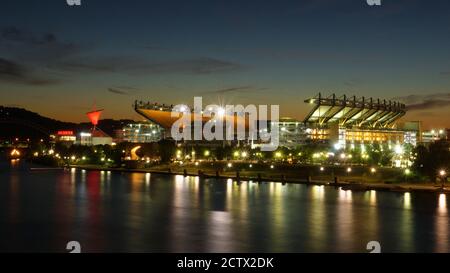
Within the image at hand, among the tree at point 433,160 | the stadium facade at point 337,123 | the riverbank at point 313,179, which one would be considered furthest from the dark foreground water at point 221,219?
the stadium facade at point 337,123

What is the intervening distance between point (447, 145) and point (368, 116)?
47.4 m

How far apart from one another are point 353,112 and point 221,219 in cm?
5498

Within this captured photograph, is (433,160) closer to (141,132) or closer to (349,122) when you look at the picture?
(349,122)

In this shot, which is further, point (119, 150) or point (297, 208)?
point (119, 150)

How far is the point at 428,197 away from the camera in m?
21.8

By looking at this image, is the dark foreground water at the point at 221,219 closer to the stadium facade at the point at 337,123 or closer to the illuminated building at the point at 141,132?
the stadium facade at the point at 337,123

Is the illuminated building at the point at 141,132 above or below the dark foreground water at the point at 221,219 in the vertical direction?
above

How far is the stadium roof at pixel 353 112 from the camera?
66.1m

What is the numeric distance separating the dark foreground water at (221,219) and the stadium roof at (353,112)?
39.7 metres

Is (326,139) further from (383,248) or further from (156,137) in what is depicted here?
(383,248)

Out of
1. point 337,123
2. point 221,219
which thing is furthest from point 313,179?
point 337,123

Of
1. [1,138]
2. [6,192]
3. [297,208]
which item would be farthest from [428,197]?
[1,138]

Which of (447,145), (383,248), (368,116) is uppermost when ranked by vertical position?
(368,116)

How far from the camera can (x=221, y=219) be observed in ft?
59.4
